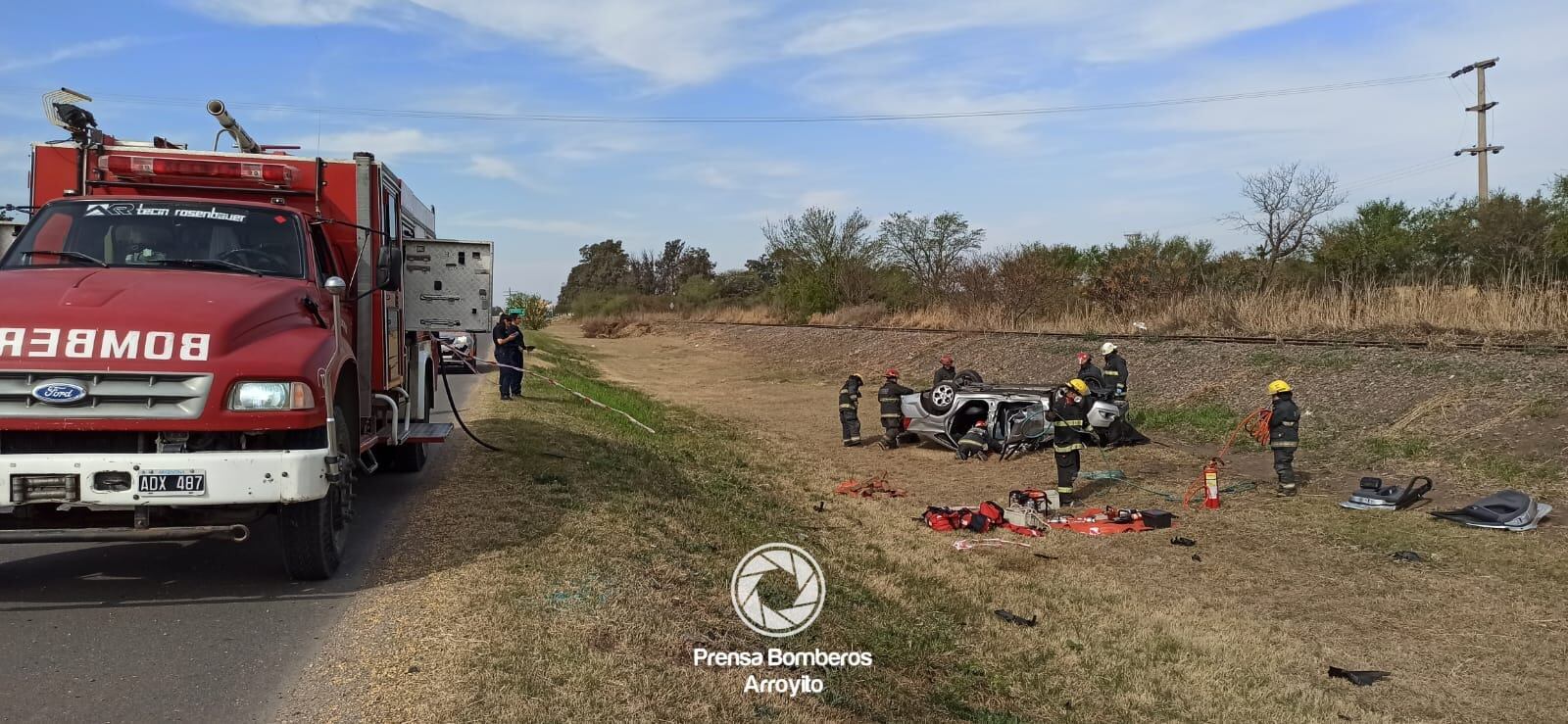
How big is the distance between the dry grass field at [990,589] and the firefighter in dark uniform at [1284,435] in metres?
0.28

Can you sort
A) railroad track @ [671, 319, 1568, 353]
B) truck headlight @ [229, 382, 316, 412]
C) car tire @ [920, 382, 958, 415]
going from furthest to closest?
railroad track @ [671, 319, 1568, 353]
car tire @ [920, 382, 958, 415]
truck headlight @ [229, 382, 316, 412]

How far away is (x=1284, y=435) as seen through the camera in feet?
33.7

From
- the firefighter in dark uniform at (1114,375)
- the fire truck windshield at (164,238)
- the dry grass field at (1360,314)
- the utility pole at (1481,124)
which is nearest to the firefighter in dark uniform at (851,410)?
the firefighter in dark uniform at (1114,375)

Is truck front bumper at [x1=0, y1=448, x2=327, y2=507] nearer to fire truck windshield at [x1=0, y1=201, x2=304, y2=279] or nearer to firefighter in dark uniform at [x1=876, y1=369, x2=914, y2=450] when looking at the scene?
fire truck windshield at [x1=0, y1=201, x2=304, y2=279]

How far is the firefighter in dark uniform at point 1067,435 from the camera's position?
996 centimetres

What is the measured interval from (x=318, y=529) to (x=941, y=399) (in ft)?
31.0

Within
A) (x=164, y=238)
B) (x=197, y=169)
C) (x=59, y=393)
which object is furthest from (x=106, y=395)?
(x=197, y=169)

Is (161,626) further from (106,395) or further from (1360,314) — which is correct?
(1360,314)

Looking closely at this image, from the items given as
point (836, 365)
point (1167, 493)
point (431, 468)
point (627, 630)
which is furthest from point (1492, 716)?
point (836, 365)

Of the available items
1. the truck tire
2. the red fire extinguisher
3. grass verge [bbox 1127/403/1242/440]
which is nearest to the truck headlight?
the truck tire

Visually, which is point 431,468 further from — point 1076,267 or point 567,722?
point 1076,267

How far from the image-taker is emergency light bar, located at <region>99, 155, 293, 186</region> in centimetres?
648

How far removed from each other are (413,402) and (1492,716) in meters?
→ 8.00

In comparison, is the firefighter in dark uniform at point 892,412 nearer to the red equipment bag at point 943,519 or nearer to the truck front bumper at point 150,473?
the red equipment bag at point 943,519
